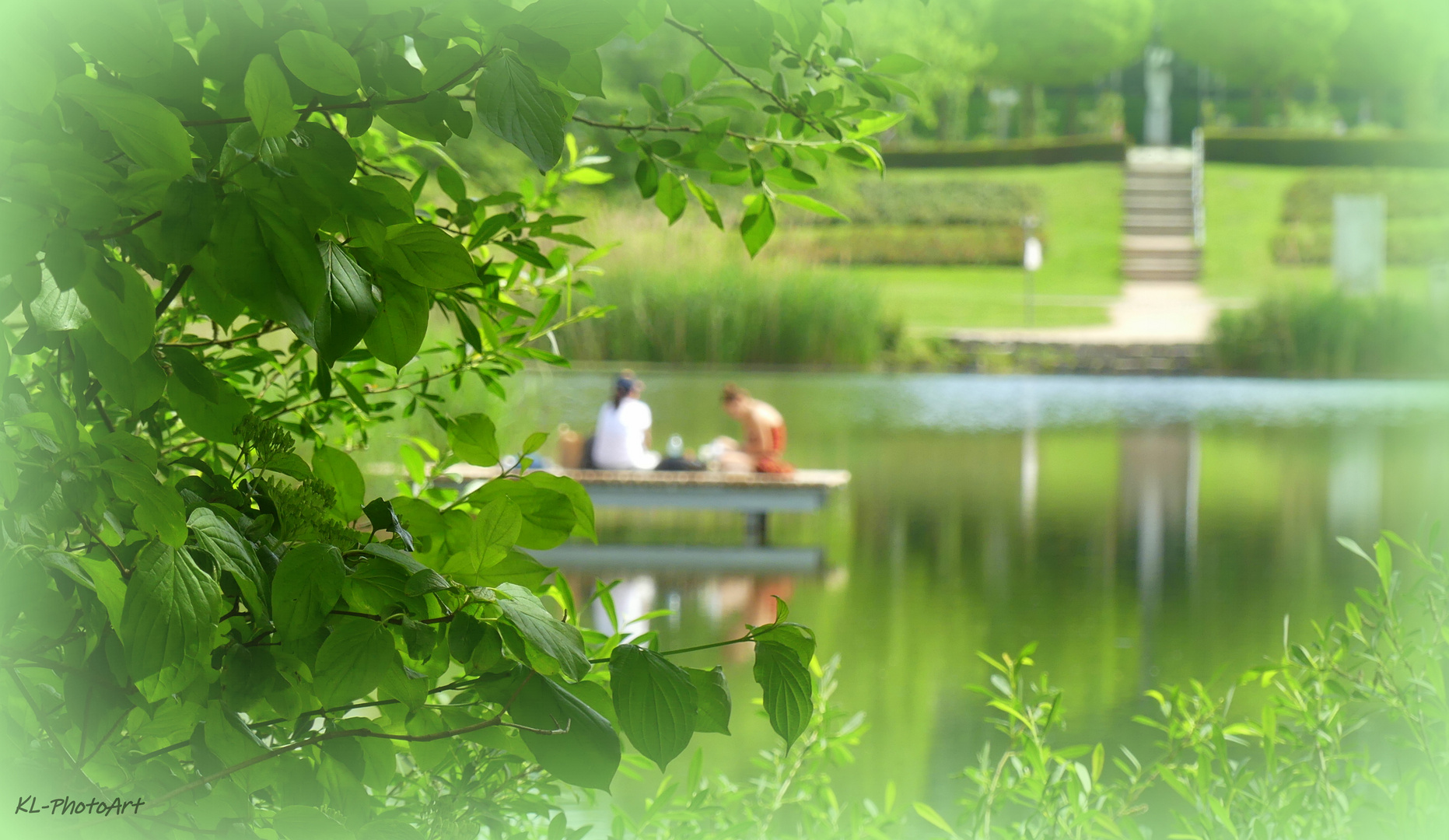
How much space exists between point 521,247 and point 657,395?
12153 millimetres

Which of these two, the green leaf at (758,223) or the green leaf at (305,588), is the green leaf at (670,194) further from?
the green leaf at (305,588)

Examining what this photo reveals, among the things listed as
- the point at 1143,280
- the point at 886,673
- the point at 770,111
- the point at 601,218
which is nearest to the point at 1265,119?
the point at 1143,280

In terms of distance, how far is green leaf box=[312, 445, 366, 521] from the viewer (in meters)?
0.69

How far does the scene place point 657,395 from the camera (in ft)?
42.9

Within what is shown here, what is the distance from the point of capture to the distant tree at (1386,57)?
1252 inches

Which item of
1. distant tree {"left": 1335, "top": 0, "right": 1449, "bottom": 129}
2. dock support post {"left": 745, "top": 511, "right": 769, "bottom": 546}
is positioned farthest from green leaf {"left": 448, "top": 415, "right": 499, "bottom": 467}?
distant tree {"left": 1335, "top": 0, "right": 1449, "bottom": 129}

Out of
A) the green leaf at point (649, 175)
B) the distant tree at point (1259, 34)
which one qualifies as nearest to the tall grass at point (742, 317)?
the green leaf at point (649, 175)

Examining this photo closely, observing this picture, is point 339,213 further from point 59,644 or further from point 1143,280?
point 1143,280

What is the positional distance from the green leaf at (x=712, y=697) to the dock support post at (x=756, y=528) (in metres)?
6.04

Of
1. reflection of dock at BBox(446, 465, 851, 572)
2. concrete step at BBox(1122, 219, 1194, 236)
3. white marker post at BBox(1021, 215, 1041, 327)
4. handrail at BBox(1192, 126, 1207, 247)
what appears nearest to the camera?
reflection of dock at BBox(446, 465, 851, 572)

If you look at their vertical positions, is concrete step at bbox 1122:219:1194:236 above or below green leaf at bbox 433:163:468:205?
above

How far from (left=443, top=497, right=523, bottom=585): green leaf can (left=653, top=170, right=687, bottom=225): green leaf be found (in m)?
0.37

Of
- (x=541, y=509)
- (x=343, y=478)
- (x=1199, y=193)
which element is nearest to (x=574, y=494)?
(x=541, y=509)

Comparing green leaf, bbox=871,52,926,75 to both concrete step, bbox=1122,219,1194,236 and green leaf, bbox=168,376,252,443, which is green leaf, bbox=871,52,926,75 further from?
concrete step, bbox=1122,219,1194,236
